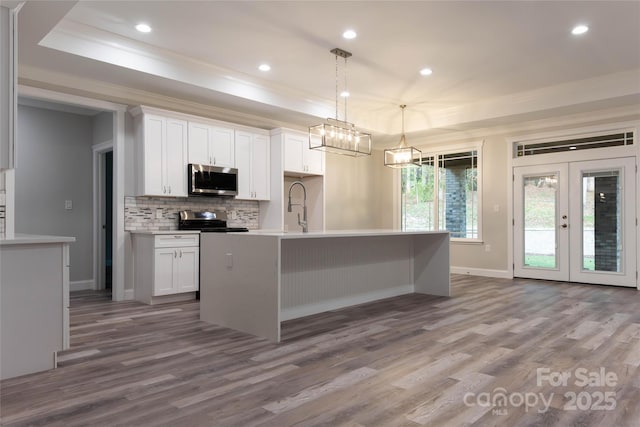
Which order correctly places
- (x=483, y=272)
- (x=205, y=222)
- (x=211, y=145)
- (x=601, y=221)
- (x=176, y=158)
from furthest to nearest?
(x=483, y=272) < (x=601, y=221) < (x=205, y=222) < (x=211, y=145) < (x=176, y=158)

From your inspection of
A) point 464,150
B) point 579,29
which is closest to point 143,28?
point 579,29

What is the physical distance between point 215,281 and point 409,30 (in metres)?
3.12

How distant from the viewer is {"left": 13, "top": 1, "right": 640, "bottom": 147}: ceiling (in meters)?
3.97

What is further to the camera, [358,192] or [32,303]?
[358,192]

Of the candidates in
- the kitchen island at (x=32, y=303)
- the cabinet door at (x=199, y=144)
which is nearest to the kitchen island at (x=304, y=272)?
the kitchen island at (x=32, y=303)

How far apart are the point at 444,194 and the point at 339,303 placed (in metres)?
4.37

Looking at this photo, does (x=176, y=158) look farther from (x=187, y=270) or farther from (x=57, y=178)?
(x=57, y=178)

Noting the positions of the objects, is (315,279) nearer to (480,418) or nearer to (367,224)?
(480,418)

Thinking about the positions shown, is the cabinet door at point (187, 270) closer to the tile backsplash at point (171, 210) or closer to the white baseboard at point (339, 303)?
the tile backsplash at point (171, 210)

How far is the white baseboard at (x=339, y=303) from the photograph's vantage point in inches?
168

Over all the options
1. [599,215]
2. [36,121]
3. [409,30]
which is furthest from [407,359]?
[36,121]

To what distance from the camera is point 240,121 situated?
6.68 m

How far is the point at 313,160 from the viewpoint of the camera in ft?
23.9

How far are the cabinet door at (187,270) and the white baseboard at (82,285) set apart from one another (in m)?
1.85
